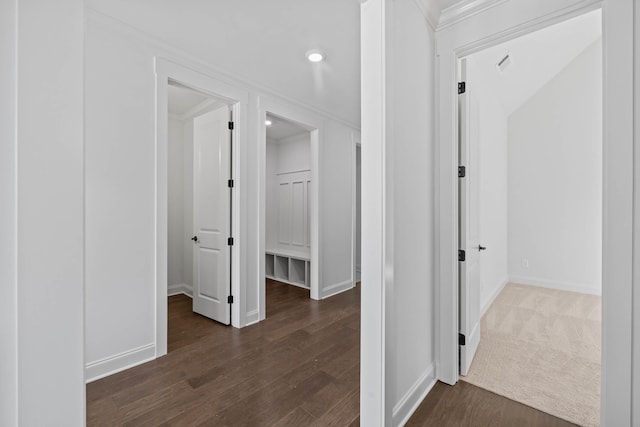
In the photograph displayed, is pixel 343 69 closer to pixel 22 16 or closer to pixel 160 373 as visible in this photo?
pixel 22 16

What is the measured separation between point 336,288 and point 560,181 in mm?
3758

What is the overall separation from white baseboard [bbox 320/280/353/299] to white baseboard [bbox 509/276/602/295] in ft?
9.02

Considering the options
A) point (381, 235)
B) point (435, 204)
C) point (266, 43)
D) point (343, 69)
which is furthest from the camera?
point (343, 69)

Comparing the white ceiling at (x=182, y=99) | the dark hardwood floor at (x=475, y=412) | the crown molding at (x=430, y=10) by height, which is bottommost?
the dark hardwood floor at (x=475, y=412)

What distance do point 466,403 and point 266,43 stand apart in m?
2.98

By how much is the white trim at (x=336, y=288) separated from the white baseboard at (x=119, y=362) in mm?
2185

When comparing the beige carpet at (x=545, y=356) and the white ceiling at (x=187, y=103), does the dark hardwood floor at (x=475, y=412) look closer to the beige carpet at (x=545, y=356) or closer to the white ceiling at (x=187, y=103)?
the beige carpet at (x=545, y=356)

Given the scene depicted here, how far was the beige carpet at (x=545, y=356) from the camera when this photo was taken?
71.3 inches

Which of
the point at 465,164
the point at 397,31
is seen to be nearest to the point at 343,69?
the point at 397,31

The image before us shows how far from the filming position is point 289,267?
478 centimetres

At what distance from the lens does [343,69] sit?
2.82m

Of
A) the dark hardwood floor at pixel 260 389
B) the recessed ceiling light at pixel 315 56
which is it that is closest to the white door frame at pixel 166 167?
the dark hardwood floor at pixel 260 389

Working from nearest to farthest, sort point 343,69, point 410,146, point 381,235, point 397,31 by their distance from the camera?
point 381,235, point 397,31, point 410,146, point 343,69

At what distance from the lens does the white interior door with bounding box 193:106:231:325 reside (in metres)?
3.02
